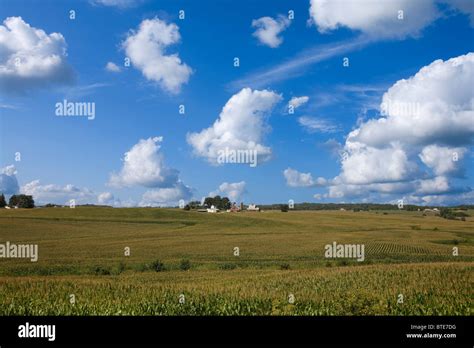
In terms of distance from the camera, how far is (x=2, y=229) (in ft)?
175

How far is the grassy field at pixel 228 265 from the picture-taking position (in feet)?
32.7

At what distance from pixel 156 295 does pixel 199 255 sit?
30854 millimetres

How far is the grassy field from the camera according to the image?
9969mm
